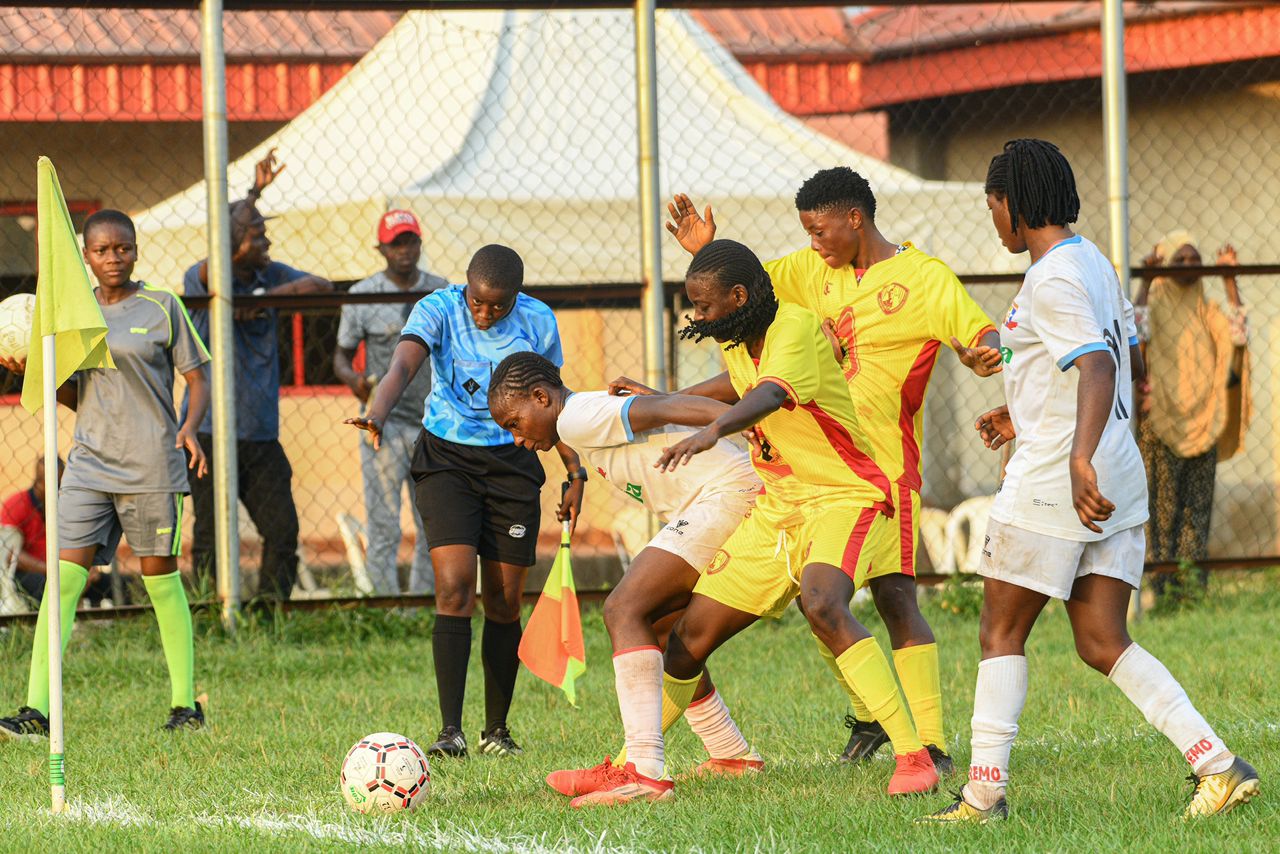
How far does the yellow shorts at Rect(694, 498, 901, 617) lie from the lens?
4.97 m

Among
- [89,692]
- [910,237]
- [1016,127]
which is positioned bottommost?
[89,692]

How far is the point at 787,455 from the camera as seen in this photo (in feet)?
16.6

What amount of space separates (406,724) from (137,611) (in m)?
2.58

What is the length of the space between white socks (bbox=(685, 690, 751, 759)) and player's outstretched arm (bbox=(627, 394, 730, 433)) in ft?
3.45

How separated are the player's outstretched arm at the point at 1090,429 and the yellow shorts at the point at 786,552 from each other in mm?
935

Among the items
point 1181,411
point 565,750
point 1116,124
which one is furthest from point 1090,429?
point 1181,411

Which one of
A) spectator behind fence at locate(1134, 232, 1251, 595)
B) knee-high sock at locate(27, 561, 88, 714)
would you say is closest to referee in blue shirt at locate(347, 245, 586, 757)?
knee-high sock at locate(27, 561, 88, 714)

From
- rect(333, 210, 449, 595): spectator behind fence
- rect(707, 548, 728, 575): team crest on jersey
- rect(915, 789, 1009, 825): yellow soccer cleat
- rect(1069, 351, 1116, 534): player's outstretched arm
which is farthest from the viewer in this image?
rect(333, 210, 449, 595): spectator behind fence

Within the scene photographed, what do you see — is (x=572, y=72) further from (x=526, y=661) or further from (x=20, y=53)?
(x=526, y=661)

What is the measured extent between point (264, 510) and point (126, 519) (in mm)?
2136

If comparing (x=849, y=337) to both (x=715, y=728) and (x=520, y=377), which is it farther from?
(x=715, y=728)

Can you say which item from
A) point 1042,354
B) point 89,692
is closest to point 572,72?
point 89,692

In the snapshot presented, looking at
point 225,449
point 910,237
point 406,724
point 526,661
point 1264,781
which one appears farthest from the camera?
point 910,237

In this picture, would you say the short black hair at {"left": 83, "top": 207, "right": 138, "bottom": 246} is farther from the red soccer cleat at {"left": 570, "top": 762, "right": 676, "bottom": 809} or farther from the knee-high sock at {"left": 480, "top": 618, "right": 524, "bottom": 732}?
the red soccer cleat at {"left": 570, "top": 762, "right": 676, "bottom": 809}
